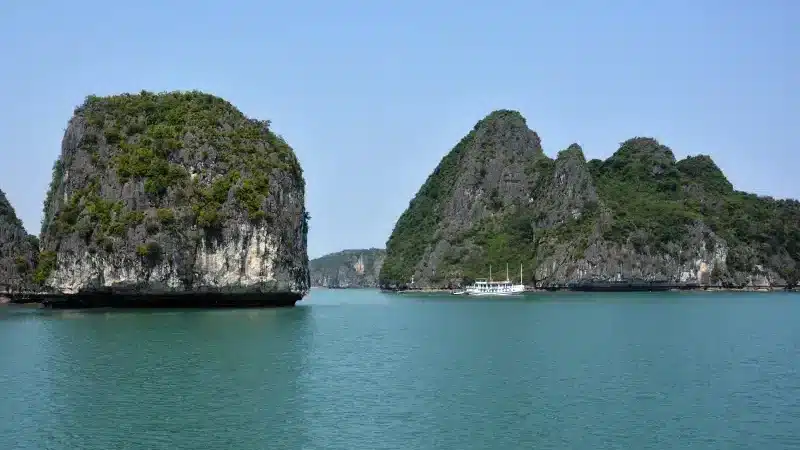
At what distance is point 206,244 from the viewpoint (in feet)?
224

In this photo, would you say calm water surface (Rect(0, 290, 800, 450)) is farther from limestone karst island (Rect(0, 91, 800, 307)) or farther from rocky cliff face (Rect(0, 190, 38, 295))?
rocky cliff face (Rect(0, 190, 38, 295))

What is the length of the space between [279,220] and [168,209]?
9937mm

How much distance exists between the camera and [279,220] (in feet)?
238

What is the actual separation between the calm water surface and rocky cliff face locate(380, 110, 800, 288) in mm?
96928


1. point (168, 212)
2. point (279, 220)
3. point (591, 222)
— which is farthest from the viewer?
point (591, 222)

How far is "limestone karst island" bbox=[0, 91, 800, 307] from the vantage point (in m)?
67.7

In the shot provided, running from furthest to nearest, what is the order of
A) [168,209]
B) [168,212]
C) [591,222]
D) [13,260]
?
1. [591,222]
2. [13,260]
3. [168,209]
4. [168,212]

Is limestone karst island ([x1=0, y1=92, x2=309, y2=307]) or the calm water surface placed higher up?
limestone karst island ([x1=0, y1=92, x2=309, y2=307])

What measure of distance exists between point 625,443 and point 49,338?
34.4 meters

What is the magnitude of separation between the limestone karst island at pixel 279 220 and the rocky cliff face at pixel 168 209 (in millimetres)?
128

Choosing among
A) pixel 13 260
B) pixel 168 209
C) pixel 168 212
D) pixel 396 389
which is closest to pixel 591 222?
pixel 13 260

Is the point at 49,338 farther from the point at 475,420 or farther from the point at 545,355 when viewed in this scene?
the point at 475,420

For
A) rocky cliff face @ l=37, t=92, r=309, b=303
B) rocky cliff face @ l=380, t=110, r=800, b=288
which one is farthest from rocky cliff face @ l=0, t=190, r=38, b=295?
rocky cliff face @ l=380, t=110, r=800, b=288

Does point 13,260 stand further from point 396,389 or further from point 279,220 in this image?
point 396,389
